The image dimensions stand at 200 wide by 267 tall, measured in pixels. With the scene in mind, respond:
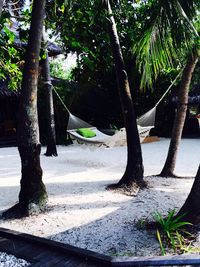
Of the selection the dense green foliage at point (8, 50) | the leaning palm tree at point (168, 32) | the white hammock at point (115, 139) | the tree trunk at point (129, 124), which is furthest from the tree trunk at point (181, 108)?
the dense green foliage at point (8, 50)

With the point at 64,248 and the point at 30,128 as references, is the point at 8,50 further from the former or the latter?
the point at 64,248

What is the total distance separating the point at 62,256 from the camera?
204cm

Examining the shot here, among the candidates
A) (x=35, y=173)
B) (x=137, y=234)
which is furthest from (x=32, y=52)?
(x=137, y=234)

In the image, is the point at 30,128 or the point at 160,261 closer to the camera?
the point at 160,261

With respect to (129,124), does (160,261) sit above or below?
below

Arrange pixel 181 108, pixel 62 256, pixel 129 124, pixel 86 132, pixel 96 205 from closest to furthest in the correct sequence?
1. pixel 62 256
2. pixel 96 205
3. pixel 129 124
4. pixel 181 108
5. pixel 86 132

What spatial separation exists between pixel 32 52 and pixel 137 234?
73.4 inches

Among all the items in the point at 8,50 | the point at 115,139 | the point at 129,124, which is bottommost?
the point at 115,139

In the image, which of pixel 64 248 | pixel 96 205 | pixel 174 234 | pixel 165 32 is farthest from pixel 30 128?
pixel 165 32

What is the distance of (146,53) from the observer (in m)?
3.48


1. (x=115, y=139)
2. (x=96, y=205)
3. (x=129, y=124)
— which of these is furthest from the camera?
(x=115, y=139)

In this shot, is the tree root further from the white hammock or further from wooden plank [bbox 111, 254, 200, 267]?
the white hammock

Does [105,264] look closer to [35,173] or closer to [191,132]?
[35,173]

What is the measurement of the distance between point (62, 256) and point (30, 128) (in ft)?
4.24
